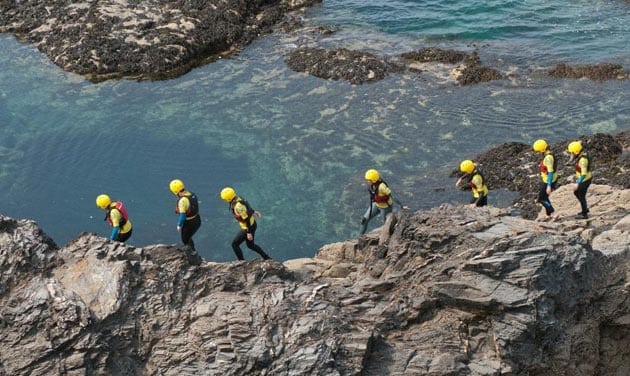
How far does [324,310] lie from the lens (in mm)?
14516

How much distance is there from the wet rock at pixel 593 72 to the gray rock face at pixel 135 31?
19.2 m

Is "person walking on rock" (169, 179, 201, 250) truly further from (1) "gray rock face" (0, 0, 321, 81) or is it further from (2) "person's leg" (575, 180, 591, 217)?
(1) "gray rock face" (0, 0, 321, 81)

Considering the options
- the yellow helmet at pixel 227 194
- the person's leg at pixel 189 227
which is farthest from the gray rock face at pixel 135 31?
the yellow helmet at pixel 227 194

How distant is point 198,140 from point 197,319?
61.6ft

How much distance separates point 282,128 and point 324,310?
1931 centimetres

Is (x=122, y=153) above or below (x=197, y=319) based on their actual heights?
below

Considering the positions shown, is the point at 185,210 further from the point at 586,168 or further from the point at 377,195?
the point at 586,168

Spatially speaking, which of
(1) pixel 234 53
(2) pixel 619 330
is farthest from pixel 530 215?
(1) pixel 234 53

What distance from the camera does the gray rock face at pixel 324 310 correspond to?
1359 centimetres

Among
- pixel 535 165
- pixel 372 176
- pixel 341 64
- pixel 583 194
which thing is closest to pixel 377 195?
pixel 372 176

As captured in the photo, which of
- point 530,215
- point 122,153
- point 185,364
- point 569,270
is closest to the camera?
point 185,364

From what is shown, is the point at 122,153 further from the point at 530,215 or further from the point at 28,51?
the point at 530,215

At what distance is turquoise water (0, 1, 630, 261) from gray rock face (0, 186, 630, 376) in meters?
9.52

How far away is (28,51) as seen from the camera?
41031mm
